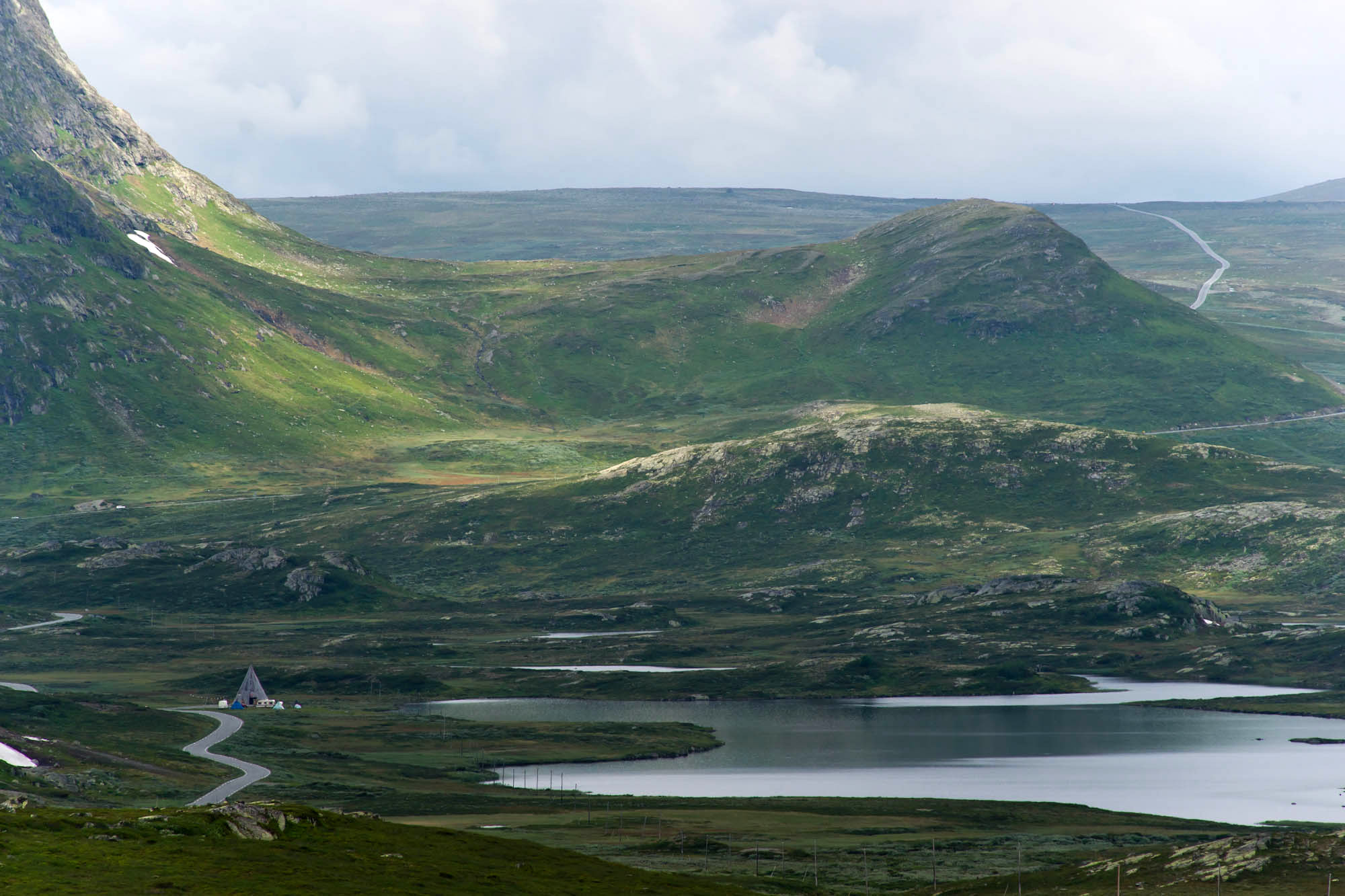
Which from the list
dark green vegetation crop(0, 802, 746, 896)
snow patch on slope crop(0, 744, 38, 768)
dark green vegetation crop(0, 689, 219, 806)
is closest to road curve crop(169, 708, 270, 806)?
dark green vegetation crop(0, 689, 219, 806)

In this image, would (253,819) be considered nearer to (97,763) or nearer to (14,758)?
(14,758)

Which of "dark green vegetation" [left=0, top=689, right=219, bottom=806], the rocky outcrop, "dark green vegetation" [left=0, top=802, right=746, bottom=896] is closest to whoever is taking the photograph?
"dark green vegetation" [left=0, top=802, right=746, bottom=896]

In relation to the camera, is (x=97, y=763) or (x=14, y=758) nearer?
(x=14, y=758)

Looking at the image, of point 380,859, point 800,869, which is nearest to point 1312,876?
point 800,869

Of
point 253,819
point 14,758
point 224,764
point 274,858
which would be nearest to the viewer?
point 274,858

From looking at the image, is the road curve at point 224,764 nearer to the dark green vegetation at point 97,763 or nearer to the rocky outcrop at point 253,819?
the dark green vegetation at point 97,763

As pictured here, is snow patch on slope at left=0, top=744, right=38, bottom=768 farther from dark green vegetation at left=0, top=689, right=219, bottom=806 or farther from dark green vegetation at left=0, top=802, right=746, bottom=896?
dark green vegetation at left=0, top=802, right=746, bottom=896

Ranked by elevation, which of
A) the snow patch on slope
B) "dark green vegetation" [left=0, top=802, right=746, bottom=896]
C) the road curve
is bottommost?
the road curve

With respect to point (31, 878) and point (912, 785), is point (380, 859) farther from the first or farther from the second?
point (912, 785)

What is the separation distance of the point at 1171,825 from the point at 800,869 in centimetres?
5197

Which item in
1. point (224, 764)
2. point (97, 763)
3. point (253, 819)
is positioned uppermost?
point (253, 819)

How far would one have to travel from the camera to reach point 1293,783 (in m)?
190

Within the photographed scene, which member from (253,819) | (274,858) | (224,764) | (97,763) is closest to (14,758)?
(97,763)

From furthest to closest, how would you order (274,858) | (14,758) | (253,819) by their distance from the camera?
(14,758), (253,819), (274,858)
